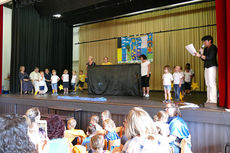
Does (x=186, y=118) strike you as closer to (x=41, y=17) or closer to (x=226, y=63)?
(x=226, y=63)

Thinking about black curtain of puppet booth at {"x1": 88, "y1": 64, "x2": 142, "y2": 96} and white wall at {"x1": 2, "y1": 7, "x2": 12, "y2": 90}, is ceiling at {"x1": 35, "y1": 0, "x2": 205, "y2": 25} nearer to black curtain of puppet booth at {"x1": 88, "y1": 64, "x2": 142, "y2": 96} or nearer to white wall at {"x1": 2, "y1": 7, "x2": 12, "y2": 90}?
white wall at {"x1": 2, "y1": 7, "x2": 12, "y2": 90}

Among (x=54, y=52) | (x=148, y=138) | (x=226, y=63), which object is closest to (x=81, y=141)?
(x=148, y=138)

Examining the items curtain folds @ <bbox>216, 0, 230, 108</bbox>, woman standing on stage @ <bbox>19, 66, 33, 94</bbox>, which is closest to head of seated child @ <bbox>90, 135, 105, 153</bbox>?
curtain folds @ <bbox>216, 0, 230, 108</bbox>

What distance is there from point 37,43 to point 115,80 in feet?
A: 17.1

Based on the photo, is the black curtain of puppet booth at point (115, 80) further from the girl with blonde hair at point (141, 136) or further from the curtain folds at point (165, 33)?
the girl with blonde hair at point (141, 136)

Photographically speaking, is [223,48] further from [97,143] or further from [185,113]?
[97,143]

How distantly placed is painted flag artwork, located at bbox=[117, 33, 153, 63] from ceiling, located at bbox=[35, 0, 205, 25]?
194 centimetres

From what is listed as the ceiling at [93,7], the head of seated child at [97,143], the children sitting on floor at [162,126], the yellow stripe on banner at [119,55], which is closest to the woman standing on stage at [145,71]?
the ceiling at [93,7]

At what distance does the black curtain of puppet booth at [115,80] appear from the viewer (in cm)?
628

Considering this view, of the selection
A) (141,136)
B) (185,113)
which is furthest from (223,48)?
(141,136)

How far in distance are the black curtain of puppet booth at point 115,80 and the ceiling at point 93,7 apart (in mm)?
2692

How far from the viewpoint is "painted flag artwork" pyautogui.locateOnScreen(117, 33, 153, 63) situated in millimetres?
10057

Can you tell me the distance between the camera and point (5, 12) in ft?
30.8

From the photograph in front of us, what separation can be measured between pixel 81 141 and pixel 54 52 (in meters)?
8.45
